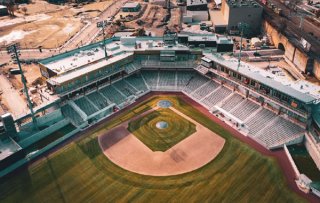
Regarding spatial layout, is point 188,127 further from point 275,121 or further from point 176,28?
point 176,28

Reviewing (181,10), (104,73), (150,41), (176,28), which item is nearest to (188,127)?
(104,73)

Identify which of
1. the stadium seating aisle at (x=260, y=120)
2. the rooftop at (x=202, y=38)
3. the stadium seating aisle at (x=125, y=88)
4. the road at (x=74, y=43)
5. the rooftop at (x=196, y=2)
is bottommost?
the stadium seating aisle at (x=260, y=120)

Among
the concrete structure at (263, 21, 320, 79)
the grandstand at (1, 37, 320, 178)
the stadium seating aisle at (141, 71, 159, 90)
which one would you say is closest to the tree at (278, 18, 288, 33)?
the concrete structure at (263, 21, 320, 79)

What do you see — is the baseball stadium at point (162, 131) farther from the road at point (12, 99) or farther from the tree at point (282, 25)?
the tree at point (282, 25)

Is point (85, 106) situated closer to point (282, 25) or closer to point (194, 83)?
point (194, 83)

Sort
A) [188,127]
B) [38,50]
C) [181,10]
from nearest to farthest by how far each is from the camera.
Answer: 1. [188,127]
2. [38,50]
3. [181,10]

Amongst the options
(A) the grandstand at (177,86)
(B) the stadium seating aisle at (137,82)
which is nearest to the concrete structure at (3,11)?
(A) the grandstand at (177,86)
